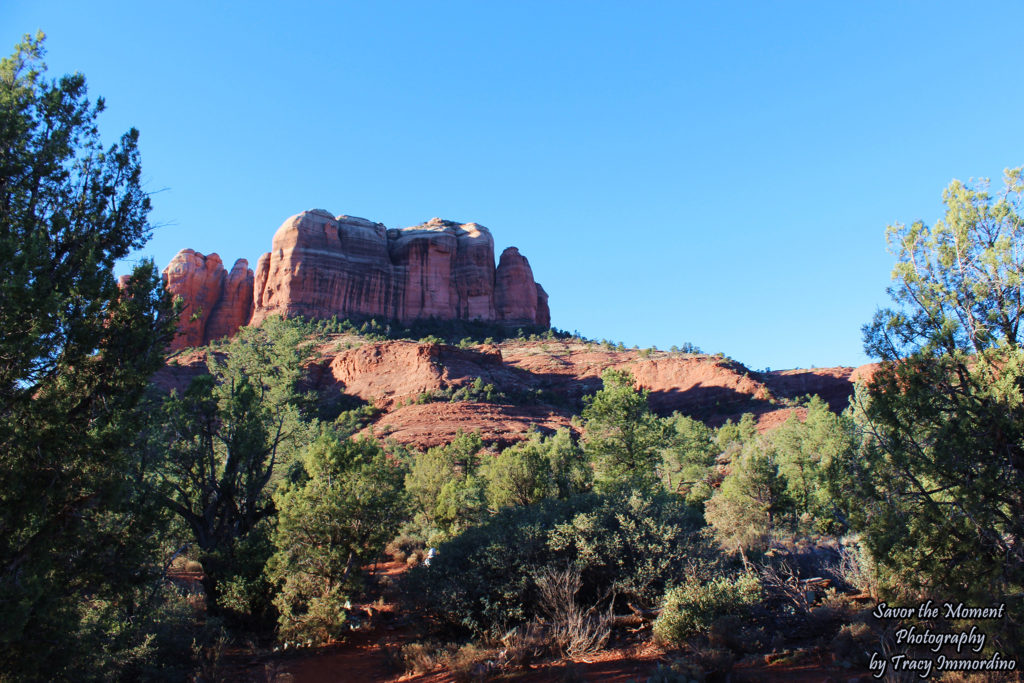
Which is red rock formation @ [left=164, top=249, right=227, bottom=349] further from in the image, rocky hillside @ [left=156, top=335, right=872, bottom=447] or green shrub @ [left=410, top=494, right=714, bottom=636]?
green shrub @ [left=410, top=494, right=714, bottom=636]

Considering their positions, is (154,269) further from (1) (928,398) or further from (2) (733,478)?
(2) (733,478)

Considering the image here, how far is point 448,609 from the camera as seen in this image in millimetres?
9477

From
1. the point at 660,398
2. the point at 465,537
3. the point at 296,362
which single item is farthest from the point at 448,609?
the point at 660,398

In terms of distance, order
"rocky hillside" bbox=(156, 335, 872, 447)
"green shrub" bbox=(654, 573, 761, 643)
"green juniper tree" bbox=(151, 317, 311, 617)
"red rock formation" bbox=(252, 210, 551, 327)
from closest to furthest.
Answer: "green shrub" bbox=(654, 573, 761, 643) → "green juniper tree" bbox=(151, 317, 311, 617) → "rocky hillside" bbox=(156, 335, 872, 447) → "red rock formation" bbox=(252, 210, 551, 327)

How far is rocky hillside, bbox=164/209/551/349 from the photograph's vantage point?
2721 inches

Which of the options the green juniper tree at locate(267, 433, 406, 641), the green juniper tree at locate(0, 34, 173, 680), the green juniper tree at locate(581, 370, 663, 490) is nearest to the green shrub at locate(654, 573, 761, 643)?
the green juniper tree at locate(267, 433, 406, 641)

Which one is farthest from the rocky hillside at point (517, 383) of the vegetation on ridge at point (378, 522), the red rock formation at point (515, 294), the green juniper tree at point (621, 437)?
the vegetation on ridge at point (378, 522)

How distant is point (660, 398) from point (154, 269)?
4992cm

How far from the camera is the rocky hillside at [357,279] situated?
69.1 metres

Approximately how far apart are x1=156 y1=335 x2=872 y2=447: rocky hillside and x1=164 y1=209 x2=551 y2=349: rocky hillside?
37.8 feet

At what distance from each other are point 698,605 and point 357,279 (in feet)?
222

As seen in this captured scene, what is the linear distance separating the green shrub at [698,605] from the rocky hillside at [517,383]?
29425mm

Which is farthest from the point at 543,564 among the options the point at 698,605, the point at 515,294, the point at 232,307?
the point at 232,307

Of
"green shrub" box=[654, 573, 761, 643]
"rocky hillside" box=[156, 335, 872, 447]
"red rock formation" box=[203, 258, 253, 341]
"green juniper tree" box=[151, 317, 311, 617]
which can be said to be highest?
"red rock formation" box=[203, 258, 253, 341]
